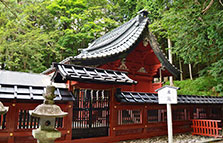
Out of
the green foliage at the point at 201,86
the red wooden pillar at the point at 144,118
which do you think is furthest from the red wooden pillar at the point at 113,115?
the green foliage at the point at 201,86

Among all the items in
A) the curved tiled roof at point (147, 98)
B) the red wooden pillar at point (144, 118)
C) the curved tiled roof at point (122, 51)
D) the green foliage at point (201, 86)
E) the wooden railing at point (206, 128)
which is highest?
the curved tiled roof at point (122, 51)

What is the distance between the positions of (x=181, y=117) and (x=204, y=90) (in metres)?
7.52

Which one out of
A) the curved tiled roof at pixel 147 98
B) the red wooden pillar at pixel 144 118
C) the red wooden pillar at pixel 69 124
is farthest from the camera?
the red wooden pillar at pixel 144 118

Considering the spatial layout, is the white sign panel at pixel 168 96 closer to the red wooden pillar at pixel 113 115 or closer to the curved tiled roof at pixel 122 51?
the red wooden pillar at pixel 113 115

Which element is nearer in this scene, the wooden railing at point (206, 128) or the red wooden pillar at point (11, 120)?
the red wooden pillar at point (11, 120)

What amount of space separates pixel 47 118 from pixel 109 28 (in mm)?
19424

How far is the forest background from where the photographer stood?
11062mm

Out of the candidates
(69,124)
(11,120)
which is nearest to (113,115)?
(69,124)

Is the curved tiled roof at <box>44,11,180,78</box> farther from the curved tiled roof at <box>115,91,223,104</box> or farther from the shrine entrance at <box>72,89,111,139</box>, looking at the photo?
the curved tiled roof at <box>115,91,223,104</box>

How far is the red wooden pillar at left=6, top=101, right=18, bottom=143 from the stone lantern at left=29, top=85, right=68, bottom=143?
5.08ft

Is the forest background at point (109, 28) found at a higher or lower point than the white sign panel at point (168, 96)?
higher

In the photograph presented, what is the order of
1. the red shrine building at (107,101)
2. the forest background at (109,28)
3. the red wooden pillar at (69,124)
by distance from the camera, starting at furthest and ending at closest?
the forest background at (109,28), the red wooden pillar at (69,124), the red shrine building at (107,101)

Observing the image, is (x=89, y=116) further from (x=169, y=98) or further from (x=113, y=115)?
(x=169, y=98)

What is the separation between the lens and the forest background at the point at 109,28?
11.1 meters
